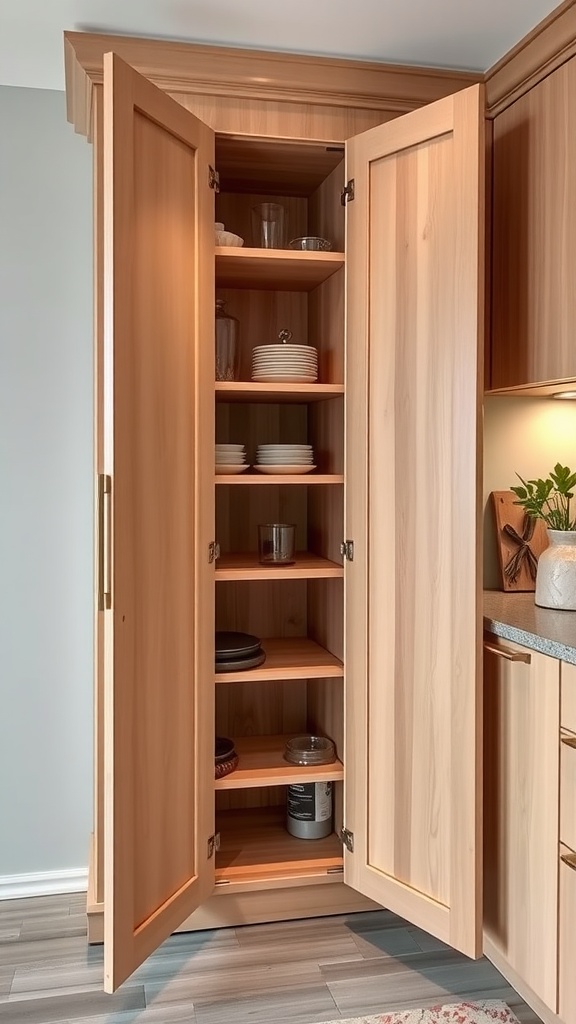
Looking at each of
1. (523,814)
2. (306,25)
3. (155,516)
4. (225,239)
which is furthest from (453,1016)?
(306,25)

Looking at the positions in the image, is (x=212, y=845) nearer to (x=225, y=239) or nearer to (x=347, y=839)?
(x=347, y=839)

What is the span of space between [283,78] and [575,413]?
1.30 meters

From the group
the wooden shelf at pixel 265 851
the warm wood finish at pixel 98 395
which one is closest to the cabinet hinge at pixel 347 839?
the wooden shelf at pixel 265 851

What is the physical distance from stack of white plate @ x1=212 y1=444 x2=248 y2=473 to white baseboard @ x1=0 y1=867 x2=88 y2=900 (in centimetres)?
139

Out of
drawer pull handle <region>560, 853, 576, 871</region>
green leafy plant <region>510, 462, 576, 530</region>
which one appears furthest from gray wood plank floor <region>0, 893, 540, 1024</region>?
green leafy plant <region>510, 462, 576, 530</region>

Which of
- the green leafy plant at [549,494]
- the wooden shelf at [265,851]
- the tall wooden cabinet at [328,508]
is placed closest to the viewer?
the tall wooden cabinet at [328,508]

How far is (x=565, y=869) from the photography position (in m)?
1.69

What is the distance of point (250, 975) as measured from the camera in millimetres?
2070

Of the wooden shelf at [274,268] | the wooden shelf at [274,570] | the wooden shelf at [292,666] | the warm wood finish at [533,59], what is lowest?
the wooden shelf at [292,666]

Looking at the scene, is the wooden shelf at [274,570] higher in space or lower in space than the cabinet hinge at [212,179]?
lower

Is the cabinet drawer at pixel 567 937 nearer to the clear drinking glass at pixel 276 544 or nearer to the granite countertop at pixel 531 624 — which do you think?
the granite countertop at pixel 531 624

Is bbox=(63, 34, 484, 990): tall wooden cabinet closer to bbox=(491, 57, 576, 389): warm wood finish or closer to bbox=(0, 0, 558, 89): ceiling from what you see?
bbox=(0, 0, 558, 89): ceiling

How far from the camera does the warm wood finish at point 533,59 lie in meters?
1.92

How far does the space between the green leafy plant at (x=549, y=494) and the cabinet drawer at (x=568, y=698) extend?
23.3 inches
